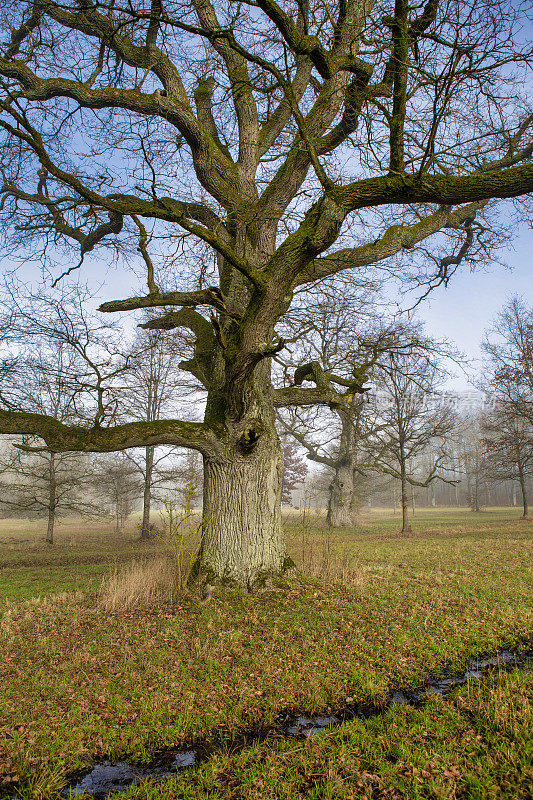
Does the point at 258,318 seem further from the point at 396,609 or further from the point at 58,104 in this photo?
the point at 58,104

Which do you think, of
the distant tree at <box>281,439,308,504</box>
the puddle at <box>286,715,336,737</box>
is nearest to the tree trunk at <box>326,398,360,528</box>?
the puddle at <box>286,715,336,737</box>

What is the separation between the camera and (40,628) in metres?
5.95

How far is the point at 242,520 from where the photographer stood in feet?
23.5

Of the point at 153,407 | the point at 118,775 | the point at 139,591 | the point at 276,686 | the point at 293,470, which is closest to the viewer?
the point at 118,775

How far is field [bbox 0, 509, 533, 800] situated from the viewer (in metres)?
2.93

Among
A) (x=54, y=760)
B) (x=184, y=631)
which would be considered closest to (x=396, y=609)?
(x=184, y=631)

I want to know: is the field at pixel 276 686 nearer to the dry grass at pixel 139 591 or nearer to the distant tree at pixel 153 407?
the dry grass at pixel 139 591

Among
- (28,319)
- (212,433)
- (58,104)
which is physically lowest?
(212,433)

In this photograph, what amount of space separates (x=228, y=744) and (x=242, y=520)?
383cm

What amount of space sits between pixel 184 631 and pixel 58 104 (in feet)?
28.5

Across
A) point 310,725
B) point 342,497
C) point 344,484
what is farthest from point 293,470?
point 310,725

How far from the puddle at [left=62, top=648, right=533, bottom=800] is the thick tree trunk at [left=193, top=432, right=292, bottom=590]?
3240 millimetres

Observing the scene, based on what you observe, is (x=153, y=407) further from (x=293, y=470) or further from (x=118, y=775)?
(x=293, y=470)

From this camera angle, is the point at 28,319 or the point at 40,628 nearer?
the point at 40,628
